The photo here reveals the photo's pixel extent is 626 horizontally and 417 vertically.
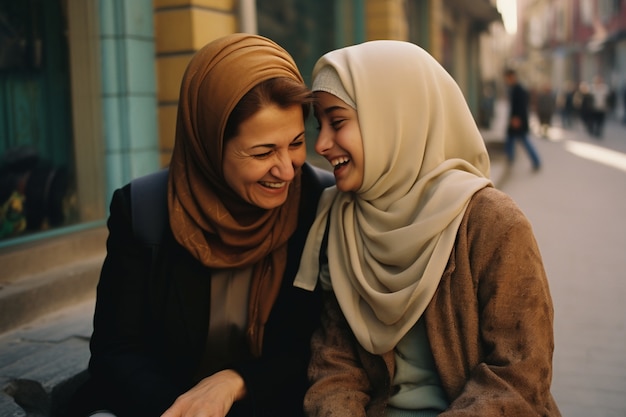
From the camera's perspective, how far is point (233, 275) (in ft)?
7.43

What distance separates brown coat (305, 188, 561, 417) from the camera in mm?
1730

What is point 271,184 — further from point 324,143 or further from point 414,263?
point 414,263

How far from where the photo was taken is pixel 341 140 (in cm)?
203

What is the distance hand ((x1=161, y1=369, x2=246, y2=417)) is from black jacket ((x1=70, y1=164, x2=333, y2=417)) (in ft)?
0.13

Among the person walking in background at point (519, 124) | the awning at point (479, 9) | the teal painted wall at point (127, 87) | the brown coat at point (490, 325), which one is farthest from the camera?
the awning at point (479, 9)

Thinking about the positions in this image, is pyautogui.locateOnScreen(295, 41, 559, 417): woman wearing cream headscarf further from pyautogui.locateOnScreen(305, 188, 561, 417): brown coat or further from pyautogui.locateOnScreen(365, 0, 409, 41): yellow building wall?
pyautogui.locateOnScreen(365, 0, 409, 41): yellow building wall

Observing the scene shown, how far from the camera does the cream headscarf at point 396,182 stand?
1886 millimetres

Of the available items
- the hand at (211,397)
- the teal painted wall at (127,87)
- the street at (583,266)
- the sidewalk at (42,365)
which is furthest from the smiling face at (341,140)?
the teal painted wall at (127,87)

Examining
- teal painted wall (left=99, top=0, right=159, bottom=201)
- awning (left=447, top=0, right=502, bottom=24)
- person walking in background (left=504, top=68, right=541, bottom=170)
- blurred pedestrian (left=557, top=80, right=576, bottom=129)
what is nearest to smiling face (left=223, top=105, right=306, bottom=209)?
teal painted wall (left=99, top=0, right=159, bottom=201)

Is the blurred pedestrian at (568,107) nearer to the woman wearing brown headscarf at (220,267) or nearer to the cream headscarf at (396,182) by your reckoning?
the cream headscarf at (396,182)

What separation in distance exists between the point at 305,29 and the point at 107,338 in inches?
240

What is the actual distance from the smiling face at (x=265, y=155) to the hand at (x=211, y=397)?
21.5 inches

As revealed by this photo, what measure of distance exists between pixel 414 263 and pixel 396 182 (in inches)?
10.2

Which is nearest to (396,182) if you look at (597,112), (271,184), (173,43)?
(271,184)
